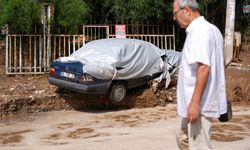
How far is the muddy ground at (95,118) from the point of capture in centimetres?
736

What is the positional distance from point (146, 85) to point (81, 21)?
376 centimetres

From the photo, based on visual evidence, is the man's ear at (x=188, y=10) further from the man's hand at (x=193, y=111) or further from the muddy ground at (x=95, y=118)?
the muddy ground at (x=95, y=118)

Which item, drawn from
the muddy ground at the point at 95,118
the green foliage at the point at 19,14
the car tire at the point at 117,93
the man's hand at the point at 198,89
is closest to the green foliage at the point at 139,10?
the muddy ground at the point at 95,118

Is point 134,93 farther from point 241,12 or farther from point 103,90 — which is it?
point 241,12

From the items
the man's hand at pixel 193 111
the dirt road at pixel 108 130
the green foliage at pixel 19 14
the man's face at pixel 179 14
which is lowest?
the dirt road at pixel 108 130

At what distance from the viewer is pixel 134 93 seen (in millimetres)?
12062

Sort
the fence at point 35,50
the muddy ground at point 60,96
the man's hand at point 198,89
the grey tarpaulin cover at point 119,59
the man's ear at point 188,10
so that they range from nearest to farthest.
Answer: the man's hand at point 198,89 → the man's ear at point 188,10 → the grey tarpaulin cover at point 119,59 → the muddy ground at point 60,96 → the fence at point 35,50

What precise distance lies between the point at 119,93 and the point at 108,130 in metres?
2.44

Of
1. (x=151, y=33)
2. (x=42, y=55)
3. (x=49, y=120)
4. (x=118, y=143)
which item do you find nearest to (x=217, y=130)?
(x=118, y=143)

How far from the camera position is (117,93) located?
1116 cm

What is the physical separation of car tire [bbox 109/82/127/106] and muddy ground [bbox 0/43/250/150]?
0.29m

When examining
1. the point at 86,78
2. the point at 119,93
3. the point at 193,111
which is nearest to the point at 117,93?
the point at 119,93

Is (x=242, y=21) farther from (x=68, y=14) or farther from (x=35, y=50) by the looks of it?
(x=35, y=50)

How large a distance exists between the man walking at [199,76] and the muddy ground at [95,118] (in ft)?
9.66
